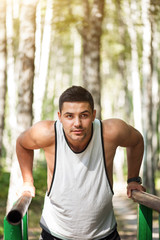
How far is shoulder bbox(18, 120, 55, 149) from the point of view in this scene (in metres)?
3.12

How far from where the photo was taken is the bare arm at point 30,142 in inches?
124

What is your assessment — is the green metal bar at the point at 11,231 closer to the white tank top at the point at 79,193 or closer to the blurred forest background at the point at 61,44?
the white tank top at the point at 79,193

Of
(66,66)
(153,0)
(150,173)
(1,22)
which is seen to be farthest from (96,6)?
(66,66)

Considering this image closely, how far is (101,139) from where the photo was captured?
312cm

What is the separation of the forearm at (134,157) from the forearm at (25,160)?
88cm

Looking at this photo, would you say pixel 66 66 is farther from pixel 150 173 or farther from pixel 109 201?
pixel 109 201

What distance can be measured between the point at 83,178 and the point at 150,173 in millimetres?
10032

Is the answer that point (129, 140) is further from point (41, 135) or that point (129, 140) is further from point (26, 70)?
Answer: point (26, 70)

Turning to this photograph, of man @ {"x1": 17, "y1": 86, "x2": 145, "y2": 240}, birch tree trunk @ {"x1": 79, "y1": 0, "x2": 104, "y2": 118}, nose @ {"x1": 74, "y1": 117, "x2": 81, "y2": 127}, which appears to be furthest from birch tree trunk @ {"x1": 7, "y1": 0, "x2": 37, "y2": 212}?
nose @ {"x1": 74, "y1": 117, "x2": 81, "y2": 127}

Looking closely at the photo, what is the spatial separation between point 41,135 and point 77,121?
36 cm

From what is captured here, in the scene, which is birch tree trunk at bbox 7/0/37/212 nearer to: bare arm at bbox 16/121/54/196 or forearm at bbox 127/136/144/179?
bare arm at bbox 16/121/54/196

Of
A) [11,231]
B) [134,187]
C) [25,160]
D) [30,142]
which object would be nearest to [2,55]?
[25,160]

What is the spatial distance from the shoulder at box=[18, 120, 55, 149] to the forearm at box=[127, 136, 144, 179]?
77cm

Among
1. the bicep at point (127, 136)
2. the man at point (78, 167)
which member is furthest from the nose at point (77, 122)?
the bicep at point (127, 136)
